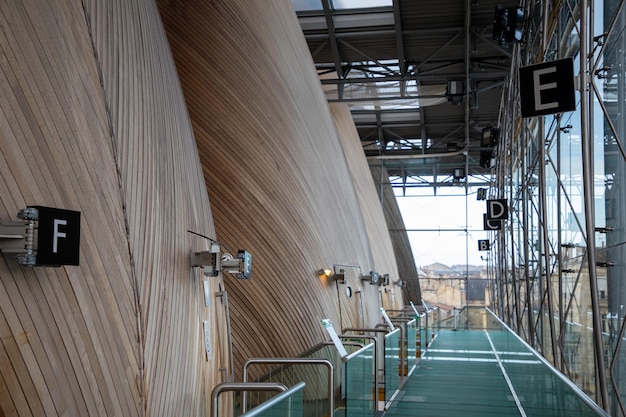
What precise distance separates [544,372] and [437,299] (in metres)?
29.6

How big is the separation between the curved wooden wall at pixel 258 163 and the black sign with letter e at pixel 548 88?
406cm

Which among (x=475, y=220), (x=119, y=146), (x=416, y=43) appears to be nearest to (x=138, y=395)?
(x=119, y=146)

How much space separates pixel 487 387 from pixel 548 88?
243 inches

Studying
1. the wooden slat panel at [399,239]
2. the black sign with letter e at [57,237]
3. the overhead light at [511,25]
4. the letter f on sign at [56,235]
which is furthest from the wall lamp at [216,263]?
the wooden slat panel at [399,239]

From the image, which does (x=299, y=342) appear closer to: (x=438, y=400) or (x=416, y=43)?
(x=438, y=400)

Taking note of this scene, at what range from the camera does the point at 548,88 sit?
21.1 ft

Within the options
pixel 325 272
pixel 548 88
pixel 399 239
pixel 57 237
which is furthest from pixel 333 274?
pixel 399 239

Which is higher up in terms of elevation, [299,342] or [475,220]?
[475,220]

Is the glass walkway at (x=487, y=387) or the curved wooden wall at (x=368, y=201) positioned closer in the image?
the glass walkway at (x=487, y=387)

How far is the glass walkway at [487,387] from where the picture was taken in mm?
4958

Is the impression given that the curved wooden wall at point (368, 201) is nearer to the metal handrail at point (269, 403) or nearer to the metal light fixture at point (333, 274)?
the metal light fixture at point (333, 274)

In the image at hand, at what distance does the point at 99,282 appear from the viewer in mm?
→ 4398

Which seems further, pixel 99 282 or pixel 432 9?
pixel 432 9

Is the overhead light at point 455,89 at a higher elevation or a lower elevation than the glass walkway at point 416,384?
higher
